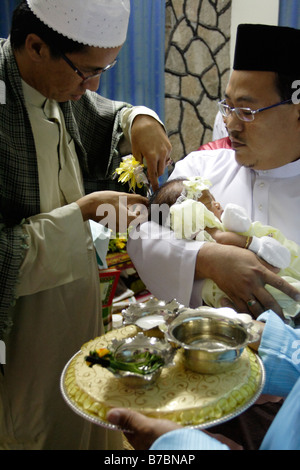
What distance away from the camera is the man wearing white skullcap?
5.43ft

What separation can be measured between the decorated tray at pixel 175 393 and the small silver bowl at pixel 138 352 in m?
0.03

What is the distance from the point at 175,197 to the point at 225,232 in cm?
31

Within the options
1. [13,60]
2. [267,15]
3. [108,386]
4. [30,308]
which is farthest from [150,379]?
[267,15]

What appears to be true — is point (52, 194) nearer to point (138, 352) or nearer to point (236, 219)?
point (236, 219)

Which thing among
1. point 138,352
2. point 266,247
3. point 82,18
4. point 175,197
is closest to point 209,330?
point 138,352

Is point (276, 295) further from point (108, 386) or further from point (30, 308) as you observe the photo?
point (30, 308)

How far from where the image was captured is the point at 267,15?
5668 mm

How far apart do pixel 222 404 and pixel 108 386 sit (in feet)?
0.94

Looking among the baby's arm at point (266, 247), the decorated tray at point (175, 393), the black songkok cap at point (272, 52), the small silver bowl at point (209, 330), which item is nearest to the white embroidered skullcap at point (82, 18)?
the black songkok cap at point (272, 52)

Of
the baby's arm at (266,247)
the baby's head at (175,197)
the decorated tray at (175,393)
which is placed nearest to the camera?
the decorated tray at (175,393)

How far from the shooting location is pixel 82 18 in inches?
64.8

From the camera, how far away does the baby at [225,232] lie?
1.75 metres

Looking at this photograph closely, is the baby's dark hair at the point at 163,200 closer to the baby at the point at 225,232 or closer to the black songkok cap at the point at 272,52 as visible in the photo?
the baby at the point at 225,232

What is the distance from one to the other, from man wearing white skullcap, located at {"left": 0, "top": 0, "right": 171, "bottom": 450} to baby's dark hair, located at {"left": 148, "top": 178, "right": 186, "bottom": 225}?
110mm
